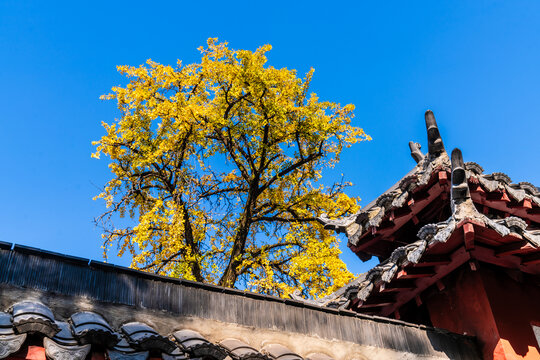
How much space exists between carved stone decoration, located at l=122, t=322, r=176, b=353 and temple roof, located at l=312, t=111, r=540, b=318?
10.9ft

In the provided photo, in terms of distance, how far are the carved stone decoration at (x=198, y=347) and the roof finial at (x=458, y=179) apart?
11.1ft

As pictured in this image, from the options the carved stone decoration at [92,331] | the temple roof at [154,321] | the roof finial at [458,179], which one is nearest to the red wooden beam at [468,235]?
the roof finial at [458,179]

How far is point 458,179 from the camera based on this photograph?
614 centimetres

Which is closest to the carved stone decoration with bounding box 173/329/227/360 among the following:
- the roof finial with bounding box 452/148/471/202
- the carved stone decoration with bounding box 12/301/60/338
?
the carved stone decoration with bounding box 12/301/60/338

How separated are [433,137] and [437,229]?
5.08ft

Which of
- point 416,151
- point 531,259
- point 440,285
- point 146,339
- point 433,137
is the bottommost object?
point 146,339

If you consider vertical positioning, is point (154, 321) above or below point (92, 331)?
above

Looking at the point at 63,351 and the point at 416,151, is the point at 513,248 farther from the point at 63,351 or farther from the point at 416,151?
the point at 63,351

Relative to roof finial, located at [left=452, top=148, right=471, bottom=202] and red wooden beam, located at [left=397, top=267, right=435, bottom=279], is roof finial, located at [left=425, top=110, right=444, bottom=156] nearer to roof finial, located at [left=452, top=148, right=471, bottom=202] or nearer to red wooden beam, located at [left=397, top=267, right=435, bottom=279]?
roof finial, located at [left=452, top=148, right=471, bottom=202]

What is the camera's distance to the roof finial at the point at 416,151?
31.6 ft

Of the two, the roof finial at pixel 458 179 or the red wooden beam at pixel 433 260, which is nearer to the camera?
the roof finial at pixel 458 179

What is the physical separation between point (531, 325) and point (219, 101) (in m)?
11.1

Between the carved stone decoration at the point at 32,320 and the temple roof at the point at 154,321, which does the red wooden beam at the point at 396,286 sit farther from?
the carved stone decoration at the point at 32,320

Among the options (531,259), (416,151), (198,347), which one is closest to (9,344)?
(198,347)
